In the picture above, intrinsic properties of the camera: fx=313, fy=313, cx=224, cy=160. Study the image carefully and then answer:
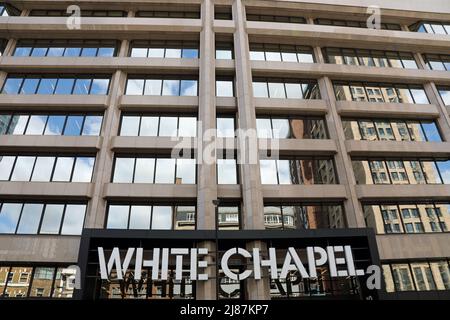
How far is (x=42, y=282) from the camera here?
752 inches

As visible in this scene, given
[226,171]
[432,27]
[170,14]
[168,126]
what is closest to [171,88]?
[168,126]

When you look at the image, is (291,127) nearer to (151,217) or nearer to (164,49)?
(151,217)

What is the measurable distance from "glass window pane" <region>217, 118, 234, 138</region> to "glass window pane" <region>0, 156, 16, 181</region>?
49.0 feet

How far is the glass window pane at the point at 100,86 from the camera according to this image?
2523cm

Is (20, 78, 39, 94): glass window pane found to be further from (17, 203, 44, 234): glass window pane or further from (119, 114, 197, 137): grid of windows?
(17, 203, 44, 234): glass window pane

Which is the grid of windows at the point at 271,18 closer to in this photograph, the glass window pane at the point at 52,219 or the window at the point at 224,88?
the window at the point at 224,88

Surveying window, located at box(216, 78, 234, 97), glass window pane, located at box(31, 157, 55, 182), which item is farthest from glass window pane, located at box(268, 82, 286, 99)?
glass window pane, located at box(31, 157, 55, 182)

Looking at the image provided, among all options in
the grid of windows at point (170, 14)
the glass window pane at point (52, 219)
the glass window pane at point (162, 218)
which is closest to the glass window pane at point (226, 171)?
the glass window pane at point (162, 218)

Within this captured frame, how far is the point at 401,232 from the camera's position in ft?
70.9

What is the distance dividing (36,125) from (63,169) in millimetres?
4576

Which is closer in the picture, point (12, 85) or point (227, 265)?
point (227, 265)

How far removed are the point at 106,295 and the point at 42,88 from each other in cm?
1715
